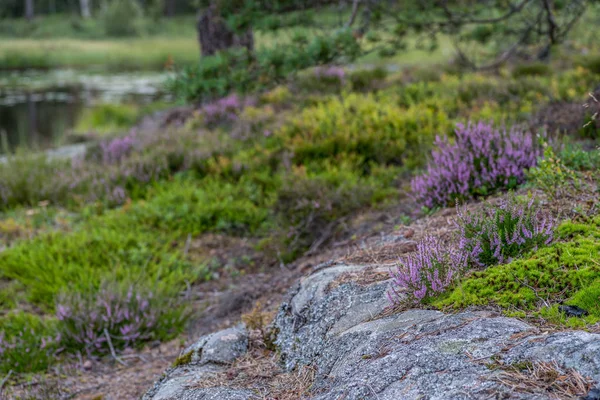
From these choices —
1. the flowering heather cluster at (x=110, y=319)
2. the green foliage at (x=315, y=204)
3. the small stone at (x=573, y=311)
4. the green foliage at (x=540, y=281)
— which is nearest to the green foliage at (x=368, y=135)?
the green foliage at (x=315, y=204)

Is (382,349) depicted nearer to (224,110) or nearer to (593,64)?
(224,110)

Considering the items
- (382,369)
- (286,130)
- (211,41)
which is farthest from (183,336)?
(211,41)

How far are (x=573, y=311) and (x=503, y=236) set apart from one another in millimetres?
622

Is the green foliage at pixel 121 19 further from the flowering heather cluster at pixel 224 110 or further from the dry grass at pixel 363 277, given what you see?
the dry grass at pixel 363 277

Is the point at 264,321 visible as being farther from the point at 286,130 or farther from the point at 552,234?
the point at 286,130

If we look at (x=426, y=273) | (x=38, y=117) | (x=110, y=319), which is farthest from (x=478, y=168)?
(x=38, y=117)

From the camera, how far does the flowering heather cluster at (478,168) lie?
13.7 feet

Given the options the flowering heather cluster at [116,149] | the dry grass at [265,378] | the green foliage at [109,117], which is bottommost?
the green foliage at [109,117]

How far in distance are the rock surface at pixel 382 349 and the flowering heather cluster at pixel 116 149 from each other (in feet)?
19.6

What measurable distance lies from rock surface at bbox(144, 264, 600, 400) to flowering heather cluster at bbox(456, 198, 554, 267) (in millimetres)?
444

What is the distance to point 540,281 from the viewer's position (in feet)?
8.09

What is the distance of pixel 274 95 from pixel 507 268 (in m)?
8.18

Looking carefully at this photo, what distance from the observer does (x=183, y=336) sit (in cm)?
461

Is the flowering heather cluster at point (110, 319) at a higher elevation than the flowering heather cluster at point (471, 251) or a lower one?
lower
